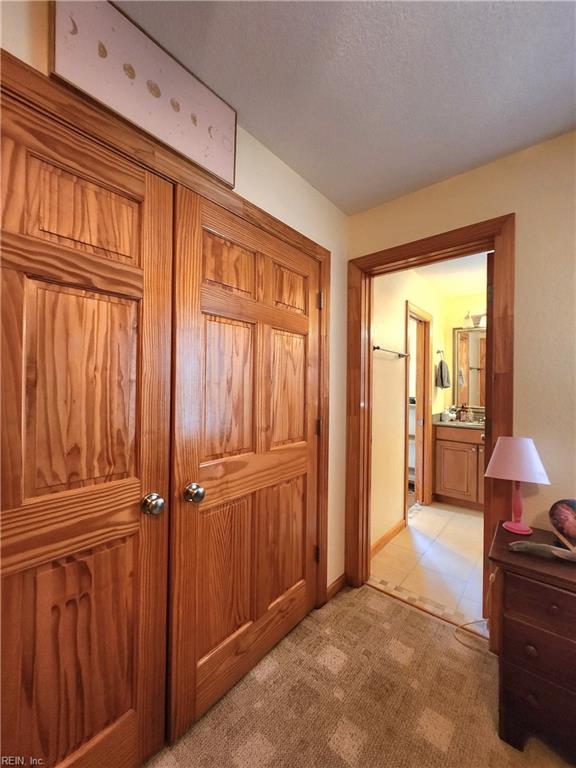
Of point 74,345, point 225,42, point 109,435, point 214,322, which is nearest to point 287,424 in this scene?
point 214,322

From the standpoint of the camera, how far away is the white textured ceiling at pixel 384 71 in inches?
37.0

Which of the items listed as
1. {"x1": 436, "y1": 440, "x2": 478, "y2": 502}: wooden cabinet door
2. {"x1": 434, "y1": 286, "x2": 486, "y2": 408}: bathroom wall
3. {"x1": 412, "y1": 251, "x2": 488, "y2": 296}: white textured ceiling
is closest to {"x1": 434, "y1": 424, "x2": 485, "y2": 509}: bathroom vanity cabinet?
{"x1": 436, "y1": 440, "x2": 478, "y2": 502}: wooden cabinet door

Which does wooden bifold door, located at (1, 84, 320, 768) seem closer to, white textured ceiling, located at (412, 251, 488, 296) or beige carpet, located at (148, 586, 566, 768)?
beige carpet, located at (148, 586, 566, 768)

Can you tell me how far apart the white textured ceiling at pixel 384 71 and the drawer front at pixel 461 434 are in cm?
264

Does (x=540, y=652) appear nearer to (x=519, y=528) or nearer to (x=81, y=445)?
(x=519, y=528)

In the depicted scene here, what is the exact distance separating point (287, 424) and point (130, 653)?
3.41 feet

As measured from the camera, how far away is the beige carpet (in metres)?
1.08

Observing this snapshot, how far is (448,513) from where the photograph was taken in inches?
130

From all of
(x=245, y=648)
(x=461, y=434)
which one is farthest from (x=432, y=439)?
(x=245, y=648)

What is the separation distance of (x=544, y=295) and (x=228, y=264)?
1.46 m

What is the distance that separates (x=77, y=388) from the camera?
0.89 m

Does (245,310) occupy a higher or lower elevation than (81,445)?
higher

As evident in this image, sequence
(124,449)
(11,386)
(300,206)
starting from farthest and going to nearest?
(300,206) < (124,449) < (11,386)

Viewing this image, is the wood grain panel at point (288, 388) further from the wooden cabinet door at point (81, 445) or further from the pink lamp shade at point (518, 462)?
the pink lamp shade at point (518, 462)
